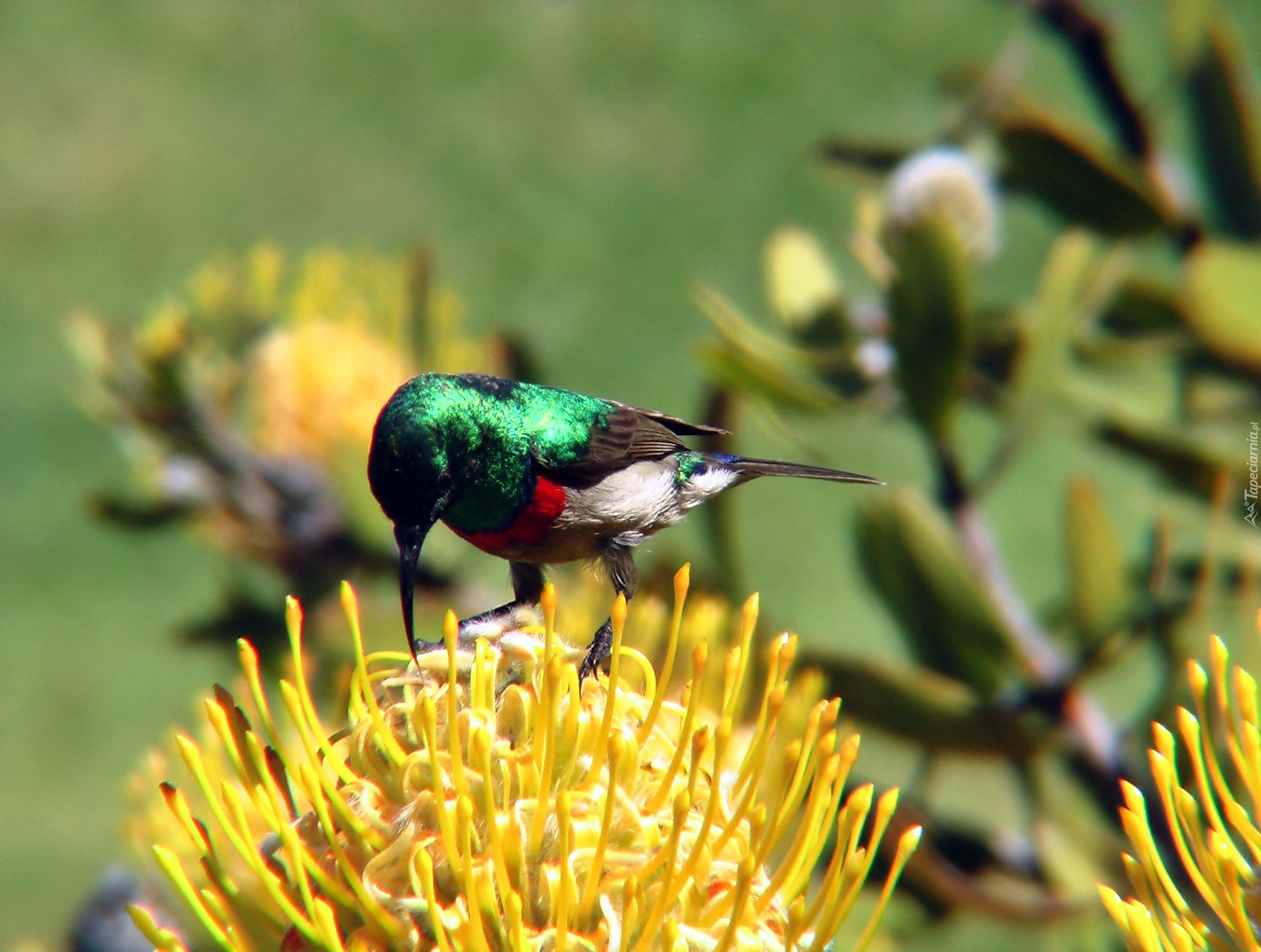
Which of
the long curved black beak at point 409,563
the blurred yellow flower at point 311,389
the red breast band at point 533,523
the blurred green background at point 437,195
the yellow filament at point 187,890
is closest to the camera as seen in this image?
the yellow filament at point 187,890

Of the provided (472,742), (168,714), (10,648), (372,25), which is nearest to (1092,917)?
(472,742)

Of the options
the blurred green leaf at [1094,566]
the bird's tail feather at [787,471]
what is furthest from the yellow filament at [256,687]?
the blurred green leaf at [1094,566]

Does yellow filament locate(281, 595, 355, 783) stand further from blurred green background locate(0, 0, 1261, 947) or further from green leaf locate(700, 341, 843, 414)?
blurred green background locate(0, 0, 1261, 947)

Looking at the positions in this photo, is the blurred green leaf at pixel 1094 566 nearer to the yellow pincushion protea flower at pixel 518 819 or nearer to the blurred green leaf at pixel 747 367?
the blurred green leaf at pixel 747 367

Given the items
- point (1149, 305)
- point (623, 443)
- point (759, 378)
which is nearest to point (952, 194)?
point (1149, 305)

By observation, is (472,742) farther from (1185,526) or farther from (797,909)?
(1185,526)

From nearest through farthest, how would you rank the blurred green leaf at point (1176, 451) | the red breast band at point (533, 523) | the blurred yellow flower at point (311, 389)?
the red breast band at point (533, 523) → the blurred green leaf at point (1176, 451) → the blurred yellow flower at point (311, 389)

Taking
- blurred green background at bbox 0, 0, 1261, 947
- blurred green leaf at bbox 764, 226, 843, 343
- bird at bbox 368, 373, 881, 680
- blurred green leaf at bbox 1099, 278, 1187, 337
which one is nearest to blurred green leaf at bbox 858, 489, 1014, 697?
bird at bbox 368, 373, 881, 680
